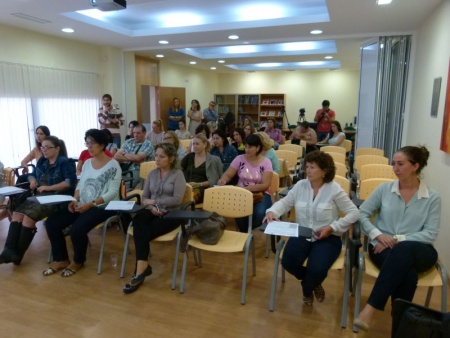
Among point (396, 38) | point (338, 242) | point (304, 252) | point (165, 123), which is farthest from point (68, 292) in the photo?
point (165, 123)

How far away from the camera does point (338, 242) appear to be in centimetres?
253

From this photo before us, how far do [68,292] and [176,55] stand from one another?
21.8 ft

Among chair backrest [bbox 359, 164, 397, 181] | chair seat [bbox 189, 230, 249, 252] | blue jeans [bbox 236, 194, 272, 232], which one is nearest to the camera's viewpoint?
chair seat [bbox 189, 230, 249, 252]

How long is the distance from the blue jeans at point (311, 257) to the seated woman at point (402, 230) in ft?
0.89

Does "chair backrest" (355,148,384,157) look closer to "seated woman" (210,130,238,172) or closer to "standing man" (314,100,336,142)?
"seated woman" (210,130,238,172)

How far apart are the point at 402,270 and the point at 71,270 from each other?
2754 millimetres

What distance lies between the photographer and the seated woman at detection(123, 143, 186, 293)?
2.93m

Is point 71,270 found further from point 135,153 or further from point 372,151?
point 372,151

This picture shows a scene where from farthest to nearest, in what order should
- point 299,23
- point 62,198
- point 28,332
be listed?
point 299,23 → point 62,198 → point 28,332

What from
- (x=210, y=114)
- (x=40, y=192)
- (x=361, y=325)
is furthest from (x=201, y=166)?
(x=210, y=114)

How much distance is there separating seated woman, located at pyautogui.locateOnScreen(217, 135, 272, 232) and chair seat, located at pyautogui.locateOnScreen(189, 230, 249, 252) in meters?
0.56

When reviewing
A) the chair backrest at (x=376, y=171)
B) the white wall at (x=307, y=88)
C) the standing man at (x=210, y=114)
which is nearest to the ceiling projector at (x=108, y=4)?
the chair backrest at (x=376, y=171)

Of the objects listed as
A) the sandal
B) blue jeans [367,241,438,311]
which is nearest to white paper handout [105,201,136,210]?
the sandal

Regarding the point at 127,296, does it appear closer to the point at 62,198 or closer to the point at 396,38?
the point at 62,198
